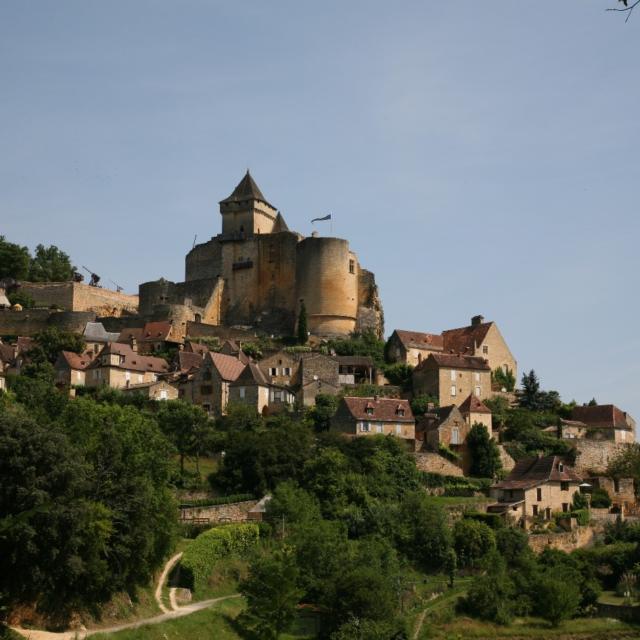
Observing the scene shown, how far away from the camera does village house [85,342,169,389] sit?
7206 centimetres

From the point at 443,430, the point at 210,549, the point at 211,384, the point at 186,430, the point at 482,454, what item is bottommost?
the point at 210,549

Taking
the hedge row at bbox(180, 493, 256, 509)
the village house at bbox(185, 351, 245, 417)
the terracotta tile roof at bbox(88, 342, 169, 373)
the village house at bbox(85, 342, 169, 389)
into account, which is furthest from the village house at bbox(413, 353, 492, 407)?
the hedge row at bbox(180, 493, 256, 509)

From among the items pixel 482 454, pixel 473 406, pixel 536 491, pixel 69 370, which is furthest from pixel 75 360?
pixel 536 491

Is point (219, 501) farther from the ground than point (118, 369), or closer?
closer

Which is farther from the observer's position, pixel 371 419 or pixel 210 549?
pixel 371 419

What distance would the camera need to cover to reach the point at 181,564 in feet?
145

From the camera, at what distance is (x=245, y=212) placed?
9069 cm

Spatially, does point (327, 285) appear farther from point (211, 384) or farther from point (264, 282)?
point (211, 384)

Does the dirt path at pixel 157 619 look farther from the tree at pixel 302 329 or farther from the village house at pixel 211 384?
the tree at pixel 302 329

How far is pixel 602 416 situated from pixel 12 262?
51.2 meters

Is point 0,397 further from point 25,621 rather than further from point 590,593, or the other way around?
point 590,593

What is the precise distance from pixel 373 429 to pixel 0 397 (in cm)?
2240

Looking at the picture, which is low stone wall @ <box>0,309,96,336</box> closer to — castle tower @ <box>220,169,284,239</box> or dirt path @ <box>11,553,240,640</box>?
castle tower @ <box>220,169,284,239</box>

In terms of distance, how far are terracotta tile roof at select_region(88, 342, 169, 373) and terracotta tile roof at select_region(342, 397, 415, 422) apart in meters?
15.5
